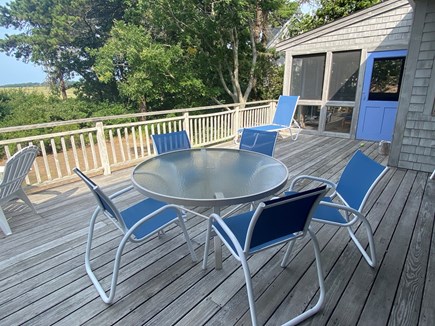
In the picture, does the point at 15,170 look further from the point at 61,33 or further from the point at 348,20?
the point at 61,33

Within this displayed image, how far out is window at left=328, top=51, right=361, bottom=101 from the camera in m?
5.68

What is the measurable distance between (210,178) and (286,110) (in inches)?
176

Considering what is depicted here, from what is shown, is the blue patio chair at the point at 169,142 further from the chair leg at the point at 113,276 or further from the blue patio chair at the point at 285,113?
the blue patio chair at the point at 285,113

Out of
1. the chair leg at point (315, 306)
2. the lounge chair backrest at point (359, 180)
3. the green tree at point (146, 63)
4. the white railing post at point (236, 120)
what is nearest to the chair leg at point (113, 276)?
the chair leg at point (315, 306)

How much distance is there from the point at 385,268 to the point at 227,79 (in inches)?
368

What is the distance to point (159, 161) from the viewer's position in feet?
7.55

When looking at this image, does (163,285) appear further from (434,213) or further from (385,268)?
(434,213)

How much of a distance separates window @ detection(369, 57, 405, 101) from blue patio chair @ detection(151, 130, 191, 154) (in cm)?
464

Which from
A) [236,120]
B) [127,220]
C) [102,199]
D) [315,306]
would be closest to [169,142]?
[127,220]

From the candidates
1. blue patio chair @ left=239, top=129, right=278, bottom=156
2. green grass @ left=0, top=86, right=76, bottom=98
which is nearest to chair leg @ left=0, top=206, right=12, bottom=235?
blue patio chair @ left=239, top=129, right=278, bottom=156

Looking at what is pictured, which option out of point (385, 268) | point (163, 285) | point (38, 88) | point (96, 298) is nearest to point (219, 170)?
point (163, 285)

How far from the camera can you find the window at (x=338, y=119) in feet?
19.6

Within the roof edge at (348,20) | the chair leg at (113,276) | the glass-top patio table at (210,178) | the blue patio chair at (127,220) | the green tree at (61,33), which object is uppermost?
the green tree at (61,33)

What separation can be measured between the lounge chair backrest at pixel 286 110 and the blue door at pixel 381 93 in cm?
147
